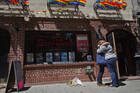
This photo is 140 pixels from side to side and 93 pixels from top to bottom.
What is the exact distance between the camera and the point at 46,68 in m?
5.96

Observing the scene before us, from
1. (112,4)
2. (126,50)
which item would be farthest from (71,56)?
(112,4)

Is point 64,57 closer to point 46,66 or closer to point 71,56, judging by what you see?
point 71,56

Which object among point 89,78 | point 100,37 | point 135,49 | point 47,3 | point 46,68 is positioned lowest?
point 89,78

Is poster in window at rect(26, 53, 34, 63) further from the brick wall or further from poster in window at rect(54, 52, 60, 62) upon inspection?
poster in window at rect(54, 52, 60, 62)

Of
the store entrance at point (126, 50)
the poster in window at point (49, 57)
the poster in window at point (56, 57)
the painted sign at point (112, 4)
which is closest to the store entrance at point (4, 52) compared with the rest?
the poster in window at point (49, 57)

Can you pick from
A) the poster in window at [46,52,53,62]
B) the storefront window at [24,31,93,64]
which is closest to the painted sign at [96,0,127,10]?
the storefront window at [24,31,93,64]

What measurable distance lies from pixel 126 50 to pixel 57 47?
4.86m

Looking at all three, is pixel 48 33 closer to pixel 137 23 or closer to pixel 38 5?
pixel 38 5

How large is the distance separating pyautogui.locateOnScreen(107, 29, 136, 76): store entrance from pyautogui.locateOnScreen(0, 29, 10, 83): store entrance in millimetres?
5980

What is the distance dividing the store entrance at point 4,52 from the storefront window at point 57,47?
1.08m

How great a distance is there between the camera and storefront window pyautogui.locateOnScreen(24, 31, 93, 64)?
19.9ft

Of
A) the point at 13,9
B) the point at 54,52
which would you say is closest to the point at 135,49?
the point at 54,52

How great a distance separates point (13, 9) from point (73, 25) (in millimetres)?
3499

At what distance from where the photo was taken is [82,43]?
21.8 feet
